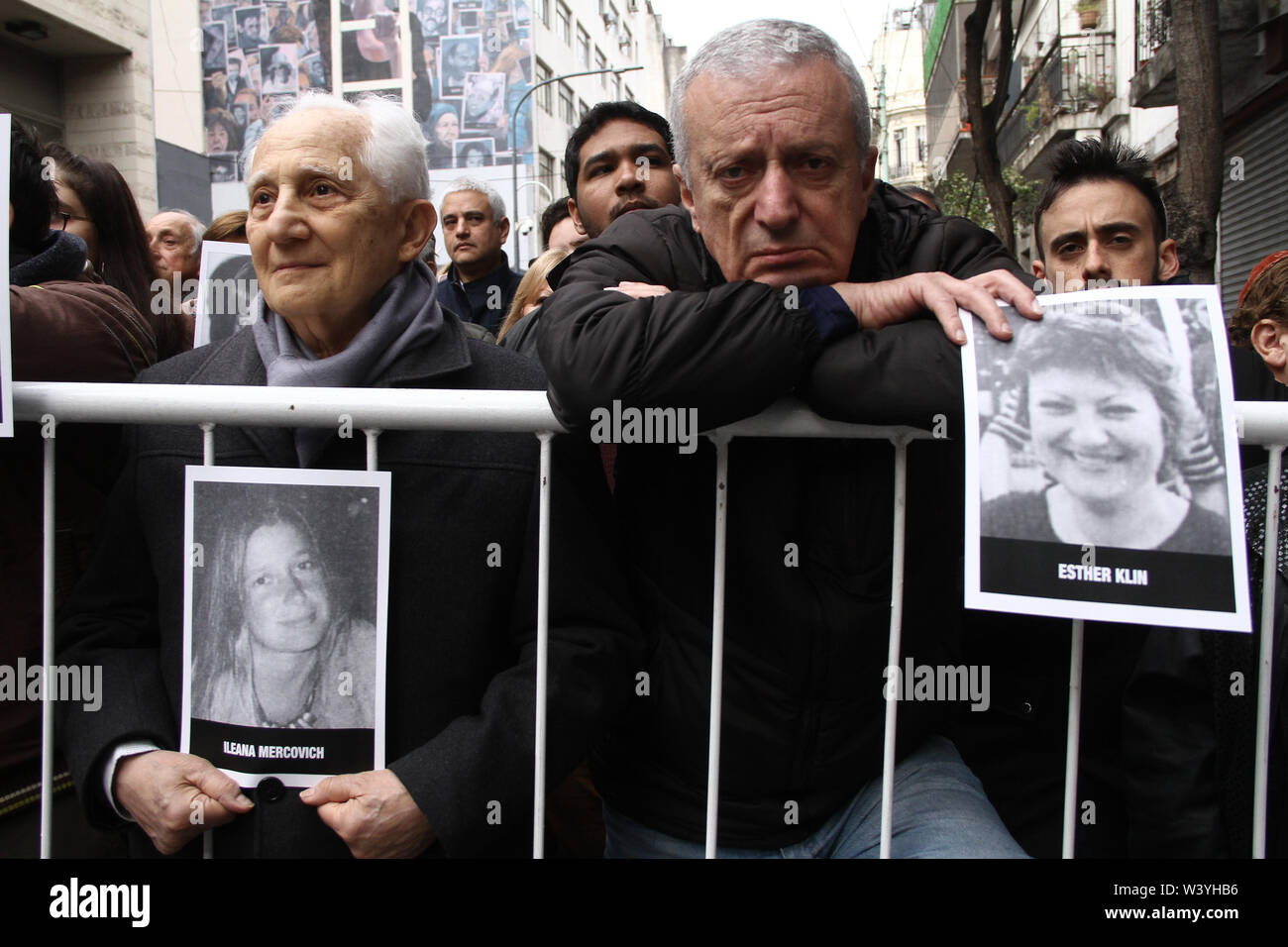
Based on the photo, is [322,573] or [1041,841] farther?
[1041,841]

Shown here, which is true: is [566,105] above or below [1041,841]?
above

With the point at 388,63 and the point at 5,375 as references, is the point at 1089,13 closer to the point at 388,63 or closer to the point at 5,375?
the point at 5,375

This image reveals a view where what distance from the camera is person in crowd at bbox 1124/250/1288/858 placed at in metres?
1.58

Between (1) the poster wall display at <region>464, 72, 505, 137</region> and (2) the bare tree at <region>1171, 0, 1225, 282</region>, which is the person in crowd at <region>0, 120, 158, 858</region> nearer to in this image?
(2) the bare tree at <region>1171, 0, 1225, 282</region>

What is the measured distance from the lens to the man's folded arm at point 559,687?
62.9 inches

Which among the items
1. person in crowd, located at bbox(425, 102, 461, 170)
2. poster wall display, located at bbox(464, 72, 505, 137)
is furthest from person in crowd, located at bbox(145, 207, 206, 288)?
person in crowd, located at bbox(425, 102, 461, 170)

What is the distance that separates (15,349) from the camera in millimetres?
1749

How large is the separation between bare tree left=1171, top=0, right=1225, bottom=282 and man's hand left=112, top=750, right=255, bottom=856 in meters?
5.01

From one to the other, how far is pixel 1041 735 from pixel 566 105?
48908 mm

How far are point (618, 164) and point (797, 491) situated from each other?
2.22 metres

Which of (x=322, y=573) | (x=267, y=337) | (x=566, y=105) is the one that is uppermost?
(x=566, y=105)

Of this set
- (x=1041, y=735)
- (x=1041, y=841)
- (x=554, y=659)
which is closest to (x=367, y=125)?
(x=554, y=659)
